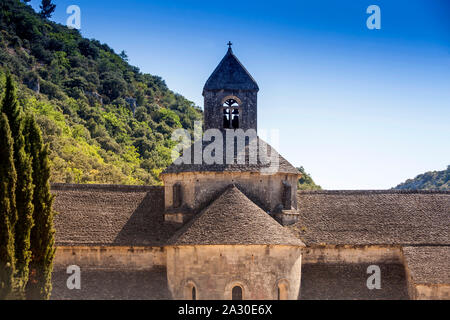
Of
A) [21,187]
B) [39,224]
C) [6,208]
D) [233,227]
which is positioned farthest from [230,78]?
[6,208]

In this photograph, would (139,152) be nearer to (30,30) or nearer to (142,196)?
(30,30)

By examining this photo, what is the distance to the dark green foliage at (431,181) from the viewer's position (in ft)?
290

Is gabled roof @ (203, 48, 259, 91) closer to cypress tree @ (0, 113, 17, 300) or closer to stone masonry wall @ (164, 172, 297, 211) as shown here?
stone masonry wall @ (164, 172, 297, 211)

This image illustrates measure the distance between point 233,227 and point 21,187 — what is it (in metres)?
11.0

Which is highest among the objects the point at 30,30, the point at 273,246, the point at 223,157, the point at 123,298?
the point at 30,30

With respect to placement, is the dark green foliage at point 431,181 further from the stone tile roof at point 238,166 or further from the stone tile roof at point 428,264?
the stone tile roof at point 238,166

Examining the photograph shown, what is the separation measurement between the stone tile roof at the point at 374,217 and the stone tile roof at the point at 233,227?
351cm

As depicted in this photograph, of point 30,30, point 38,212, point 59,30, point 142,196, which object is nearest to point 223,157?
point 142,196

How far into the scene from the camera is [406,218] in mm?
41875

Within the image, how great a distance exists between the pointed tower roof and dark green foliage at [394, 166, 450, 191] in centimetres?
4938

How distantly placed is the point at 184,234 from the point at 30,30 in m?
72.3

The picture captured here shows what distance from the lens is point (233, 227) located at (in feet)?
118

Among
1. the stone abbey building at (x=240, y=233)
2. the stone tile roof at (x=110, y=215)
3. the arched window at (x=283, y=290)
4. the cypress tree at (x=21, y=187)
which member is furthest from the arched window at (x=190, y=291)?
the cypress tree at (x=21, y=187)

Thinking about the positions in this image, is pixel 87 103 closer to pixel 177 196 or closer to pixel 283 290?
pixel 177 196
